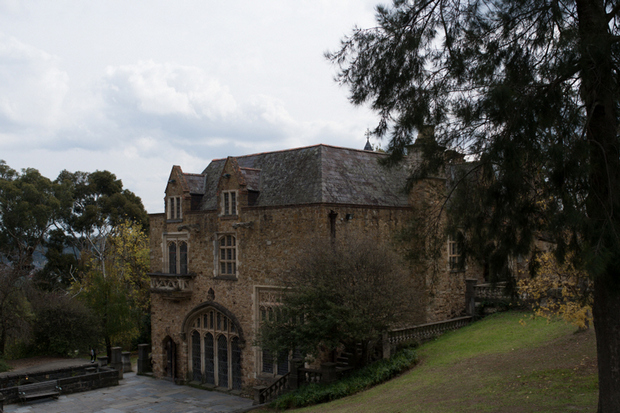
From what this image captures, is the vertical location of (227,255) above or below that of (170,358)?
above

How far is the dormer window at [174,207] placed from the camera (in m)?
29.5

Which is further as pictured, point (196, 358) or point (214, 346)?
point (196, 358)

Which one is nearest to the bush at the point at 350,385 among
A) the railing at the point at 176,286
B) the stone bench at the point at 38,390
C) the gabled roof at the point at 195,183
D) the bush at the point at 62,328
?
the railing at the point at 176,286

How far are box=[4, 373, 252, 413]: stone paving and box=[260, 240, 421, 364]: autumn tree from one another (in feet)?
16.0

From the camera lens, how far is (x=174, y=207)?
29625 mm

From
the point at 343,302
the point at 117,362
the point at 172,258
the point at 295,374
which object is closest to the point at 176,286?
the point at 172,258

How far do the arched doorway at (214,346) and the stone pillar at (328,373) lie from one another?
690 centimetres

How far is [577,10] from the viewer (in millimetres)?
10477

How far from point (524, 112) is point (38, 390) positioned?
85.2 ft

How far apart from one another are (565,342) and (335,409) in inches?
318

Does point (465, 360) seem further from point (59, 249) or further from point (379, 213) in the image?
point (59, 249)

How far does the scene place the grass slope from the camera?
42.2 feet

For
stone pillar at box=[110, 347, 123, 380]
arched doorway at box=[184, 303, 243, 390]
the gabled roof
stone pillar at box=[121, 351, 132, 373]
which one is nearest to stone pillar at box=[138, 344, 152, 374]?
stone pillar at box=[110, 347, 123, 380]

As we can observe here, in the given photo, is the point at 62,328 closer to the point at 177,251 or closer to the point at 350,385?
the point at 177,251
